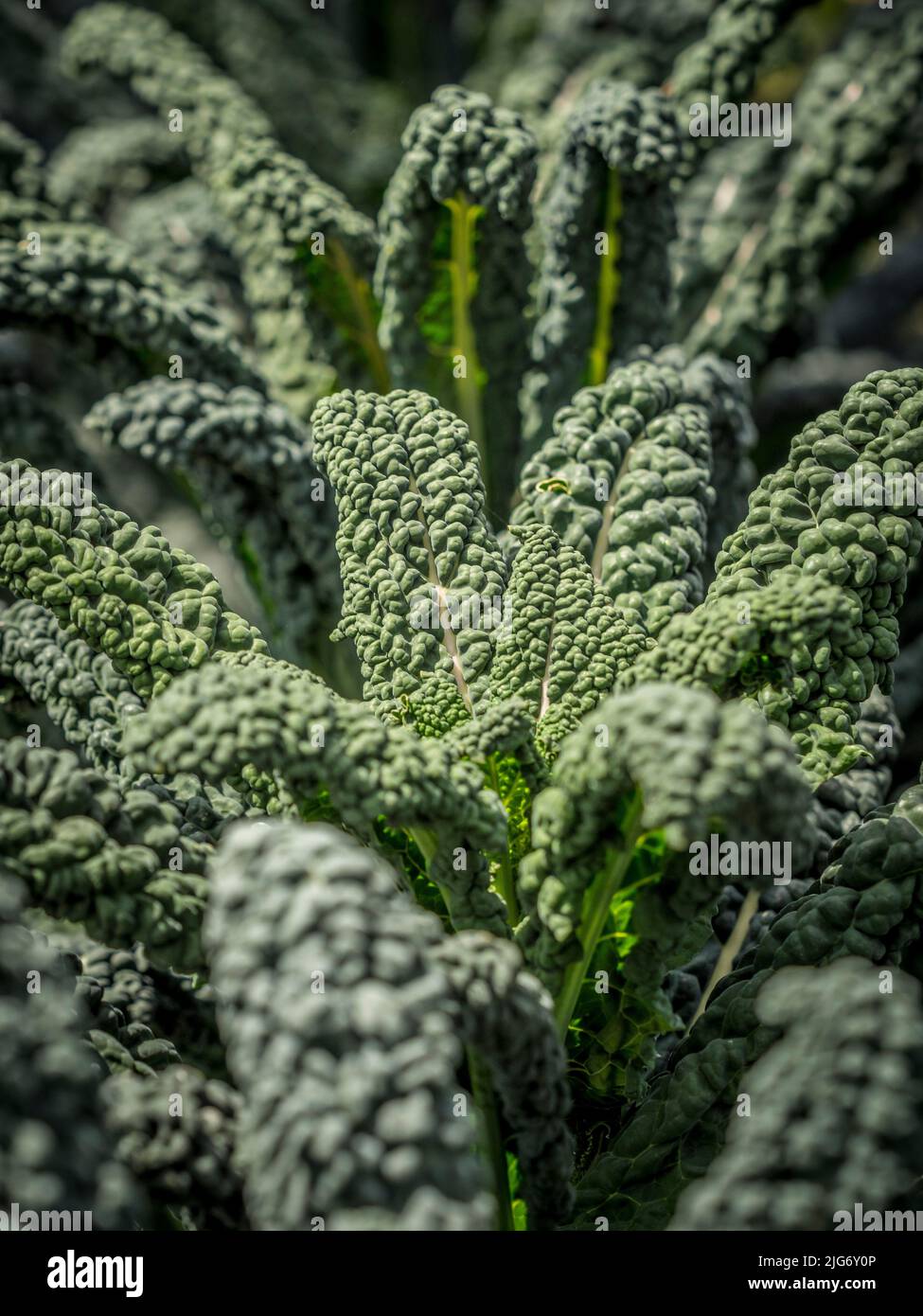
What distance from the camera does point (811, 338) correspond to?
191cm

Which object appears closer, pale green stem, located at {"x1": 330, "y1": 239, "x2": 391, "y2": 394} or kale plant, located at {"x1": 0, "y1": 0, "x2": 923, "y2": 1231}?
kale plant, located at {"x1": 0, "y1": 0, "x2": 923, "y2": 1231}

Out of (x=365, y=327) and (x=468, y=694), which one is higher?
(x=365, y=327)

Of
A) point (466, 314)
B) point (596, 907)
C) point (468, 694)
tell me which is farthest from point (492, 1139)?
point (466, 314)

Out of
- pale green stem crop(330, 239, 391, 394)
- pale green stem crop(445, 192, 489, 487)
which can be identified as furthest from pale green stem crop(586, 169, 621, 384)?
pale green stem crop(330, 239, 391, 394)

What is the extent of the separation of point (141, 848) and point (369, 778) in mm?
172

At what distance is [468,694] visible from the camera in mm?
1005

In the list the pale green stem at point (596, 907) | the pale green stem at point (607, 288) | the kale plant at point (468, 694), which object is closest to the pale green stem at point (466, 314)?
the kale plant at point (468, 694)

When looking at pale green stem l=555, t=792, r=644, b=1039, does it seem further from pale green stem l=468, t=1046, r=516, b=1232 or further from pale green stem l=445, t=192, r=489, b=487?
pale green stem l=445, t=192, r=489, b=487

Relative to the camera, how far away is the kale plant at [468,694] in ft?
2.02

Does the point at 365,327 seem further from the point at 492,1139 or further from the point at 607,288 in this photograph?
the point at 492,1139

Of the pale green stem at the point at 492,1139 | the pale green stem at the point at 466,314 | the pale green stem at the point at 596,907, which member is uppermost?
the pale green stem at the point at 466,314

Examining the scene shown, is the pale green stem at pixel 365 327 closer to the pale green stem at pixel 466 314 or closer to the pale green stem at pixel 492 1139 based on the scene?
the pale green stem at pixel 466 314

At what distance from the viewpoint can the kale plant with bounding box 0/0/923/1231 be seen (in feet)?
2.02
